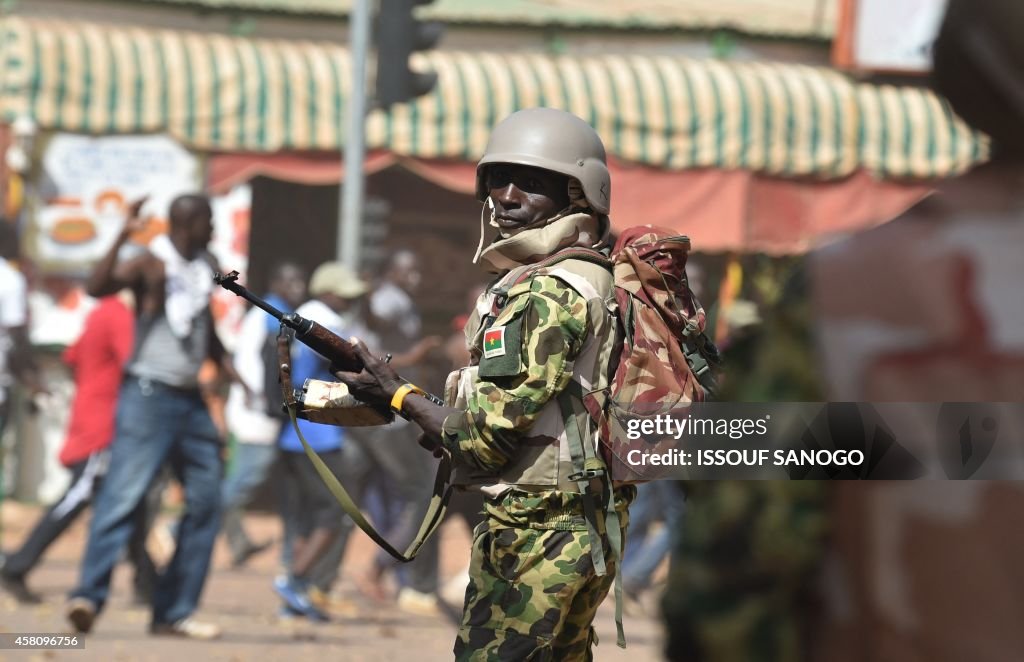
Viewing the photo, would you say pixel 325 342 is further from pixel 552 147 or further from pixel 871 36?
pixel 871 36

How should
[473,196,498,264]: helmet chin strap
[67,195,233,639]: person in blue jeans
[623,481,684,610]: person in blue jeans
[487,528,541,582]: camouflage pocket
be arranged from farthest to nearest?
1. [623,481,684,610]: person in blue jeans
2. [67,195,233,639]: person in blue jeans
3. [473,196,498,264]: helmet chin strap
4. [487,528,541,582]: camouflage pocket

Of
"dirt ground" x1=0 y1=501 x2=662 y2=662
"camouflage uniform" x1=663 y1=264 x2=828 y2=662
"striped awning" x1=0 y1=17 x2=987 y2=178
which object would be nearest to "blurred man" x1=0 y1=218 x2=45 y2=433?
"dirt ground" x1=0 y1=501 x2=662 y2=662

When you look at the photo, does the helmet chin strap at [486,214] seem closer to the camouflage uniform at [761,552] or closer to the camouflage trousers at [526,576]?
the camouflage trousers at [526,576]

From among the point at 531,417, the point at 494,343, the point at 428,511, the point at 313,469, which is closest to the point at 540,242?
the point at 494,343

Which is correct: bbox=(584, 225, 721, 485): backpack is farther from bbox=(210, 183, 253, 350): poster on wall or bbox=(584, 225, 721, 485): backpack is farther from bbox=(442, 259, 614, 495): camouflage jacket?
bbox=(210, 183, 253, 350): poster on wall

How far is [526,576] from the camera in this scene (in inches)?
141

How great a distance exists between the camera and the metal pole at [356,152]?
8.84m

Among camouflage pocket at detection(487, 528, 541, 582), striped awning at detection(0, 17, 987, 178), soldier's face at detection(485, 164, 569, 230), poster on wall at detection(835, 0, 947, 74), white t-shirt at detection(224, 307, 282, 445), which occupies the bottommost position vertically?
camouflage pocket at detection(487, 528, 541, 582)

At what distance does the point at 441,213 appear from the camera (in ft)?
50.3

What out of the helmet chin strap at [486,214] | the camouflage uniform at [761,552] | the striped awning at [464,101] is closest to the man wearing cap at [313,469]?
the helmet chin strap at [486,214]

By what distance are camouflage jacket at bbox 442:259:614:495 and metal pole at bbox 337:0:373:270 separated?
5.16m

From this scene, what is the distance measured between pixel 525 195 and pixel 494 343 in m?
0.45

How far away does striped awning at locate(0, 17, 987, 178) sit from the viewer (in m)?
13.3

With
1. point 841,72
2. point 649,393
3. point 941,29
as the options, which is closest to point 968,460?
point 941,29
